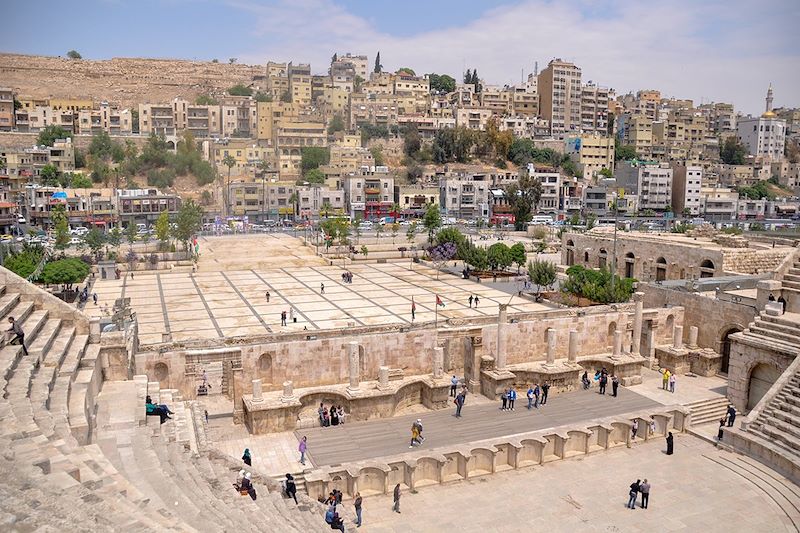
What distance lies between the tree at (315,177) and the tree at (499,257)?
4307 centimetres

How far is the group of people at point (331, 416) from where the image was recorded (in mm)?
20469

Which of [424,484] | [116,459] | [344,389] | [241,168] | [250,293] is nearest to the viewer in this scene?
[116,459]

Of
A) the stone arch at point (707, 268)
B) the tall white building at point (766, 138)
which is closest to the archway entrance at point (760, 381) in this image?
the stone arch at point (707, 268)

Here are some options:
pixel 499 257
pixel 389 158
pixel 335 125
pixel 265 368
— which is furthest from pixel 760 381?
pixel 335 125

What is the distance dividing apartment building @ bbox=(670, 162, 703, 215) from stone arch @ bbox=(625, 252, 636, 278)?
4907 centimetres

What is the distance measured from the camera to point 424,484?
56.9 feet

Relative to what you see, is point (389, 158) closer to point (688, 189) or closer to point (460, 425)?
point (688, 189)

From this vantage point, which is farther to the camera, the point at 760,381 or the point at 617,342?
the point at 617,342

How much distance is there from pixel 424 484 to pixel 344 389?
5.11 metres

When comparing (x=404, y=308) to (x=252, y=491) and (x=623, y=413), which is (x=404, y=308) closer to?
(x=623, y=413)

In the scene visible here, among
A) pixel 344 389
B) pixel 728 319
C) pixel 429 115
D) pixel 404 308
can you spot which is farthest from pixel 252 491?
pixel 429 115

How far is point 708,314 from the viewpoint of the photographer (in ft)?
91.1

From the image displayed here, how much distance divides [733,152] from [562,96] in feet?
106

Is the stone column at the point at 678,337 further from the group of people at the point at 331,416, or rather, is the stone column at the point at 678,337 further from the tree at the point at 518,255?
the tree at the point at 518,255
